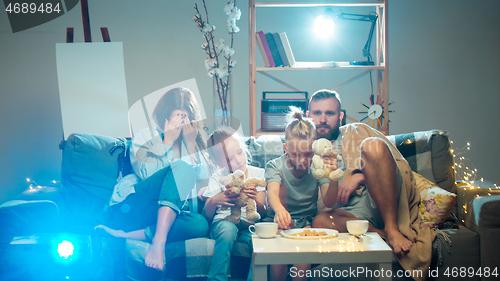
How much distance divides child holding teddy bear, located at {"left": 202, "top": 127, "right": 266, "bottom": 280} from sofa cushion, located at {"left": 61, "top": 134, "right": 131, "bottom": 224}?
49cm

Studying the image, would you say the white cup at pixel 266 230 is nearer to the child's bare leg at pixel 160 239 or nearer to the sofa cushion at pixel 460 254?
the child's bare leg at pixel 160 239

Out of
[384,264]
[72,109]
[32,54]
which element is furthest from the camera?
[32,54]

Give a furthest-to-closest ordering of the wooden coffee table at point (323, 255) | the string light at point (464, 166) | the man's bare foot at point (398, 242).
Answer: the string light at point (464, 166)
the man's bare foot at point (398, 242)
the wooden coffee table at point (323, 255)

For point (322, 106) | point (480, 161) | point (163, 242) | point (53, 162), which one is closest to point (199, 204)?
point (163, 242)

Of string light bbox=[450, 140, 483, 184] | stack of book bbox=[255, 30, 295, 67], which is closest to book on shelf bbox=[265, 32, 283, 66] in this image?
stack of book bbox=[255, 30, 295, 67]

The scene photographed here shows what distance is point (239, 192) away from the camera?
1342mm

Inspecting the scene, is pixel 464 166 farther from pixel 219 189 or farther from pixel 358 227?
pixel 219 189

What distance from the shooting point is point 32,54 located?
2.53 metres

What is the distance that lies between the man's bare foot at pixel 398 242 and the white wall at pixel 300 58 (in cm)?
150

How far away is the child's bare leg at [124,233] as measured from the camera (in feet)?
4.58

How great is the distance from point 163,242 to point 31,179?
179 cm

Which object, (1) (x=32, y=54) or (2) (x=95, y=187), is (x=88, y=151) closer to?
(2) (x=95, y=187)

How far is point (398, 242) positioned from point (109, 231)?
1138 millimetres

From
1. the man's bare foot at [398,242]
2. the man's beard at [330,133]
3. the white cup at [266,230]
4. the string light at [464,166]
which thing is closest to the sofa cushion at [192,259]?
the white cup at [266,230]
